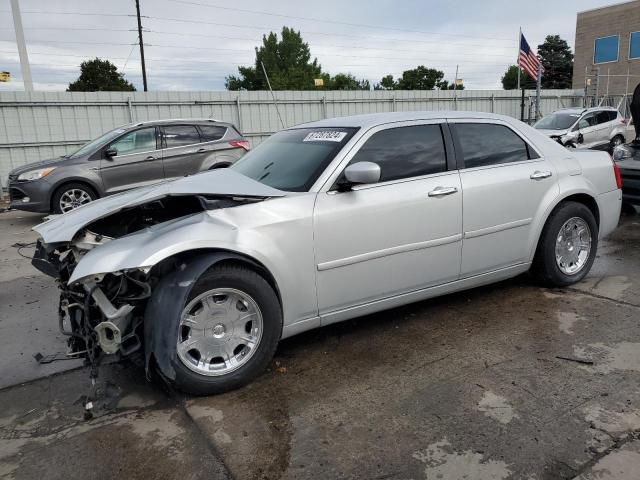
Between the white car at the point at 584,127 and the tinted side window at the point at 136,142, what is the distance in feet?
34.5

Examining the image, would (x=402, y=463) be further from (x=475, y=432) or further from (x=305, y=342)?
(x=305, y=342)

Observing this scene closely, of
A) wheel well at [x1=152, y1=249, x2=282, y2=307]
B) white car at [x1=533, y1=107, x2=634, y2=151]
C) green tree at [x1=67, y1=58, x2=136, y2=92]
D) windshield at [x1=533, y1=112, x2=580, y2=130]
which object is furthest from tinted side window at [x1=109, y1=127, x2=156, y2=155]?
A: green tree at [x1=67, y1=58, x2=136, y2=92]

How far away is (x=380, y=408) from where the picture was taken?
292 cm

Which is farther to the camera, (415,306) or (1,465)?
(415,306)

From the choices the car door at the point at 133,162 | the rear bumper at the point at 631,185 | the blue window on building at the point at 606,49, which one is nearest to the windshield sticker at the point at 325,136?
the rear bumper at the point at 631,185

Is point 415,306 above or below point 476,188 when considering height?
below

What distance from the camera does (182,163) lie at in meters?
9.58

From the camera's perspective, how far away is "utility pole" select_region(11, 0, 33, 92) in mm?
13875

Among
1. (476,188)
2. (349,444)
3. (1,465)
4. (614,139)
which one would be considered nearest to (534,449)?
(349,444)

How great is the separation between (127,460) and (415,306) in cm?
267

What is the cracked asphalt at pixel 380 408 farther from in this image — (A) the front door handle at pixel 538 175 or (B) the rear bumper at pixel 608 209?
(A) the front door handle at pixel 538 175


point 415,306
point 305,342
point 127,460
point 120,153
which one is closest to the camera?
point 127,460

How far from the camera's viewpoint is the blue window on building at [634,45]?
118 ft

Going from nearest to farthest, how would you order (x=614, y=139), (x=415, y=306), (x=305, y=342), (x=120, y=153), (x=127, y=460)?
1. (x=127, y=460)
2. (x=305, y=342)
3. (x=415, y=306)
4. (x=120, y=153)
5. (x=614, y=139)
